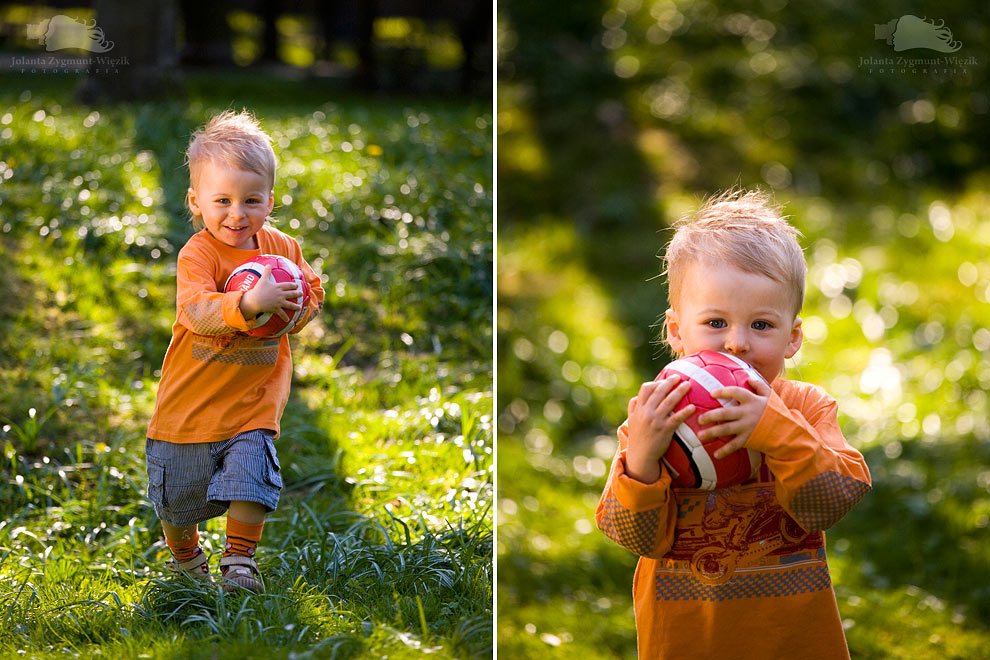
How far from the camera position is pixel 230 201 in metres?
3.11

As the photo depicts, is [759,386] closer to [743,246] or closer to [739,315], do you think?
[739,315]

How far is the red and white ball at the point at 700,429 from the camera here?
7.87 ft

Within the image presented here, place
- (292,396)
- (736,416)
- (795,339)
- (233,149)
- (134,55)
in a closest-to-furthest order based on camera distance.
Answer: (736,416) → (795,339) → (233,149) → (292,396) → (134,55)

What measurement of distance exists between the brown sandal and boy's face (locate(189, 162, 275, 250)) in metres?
0.93

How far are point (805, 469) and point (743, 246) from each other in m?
0.53

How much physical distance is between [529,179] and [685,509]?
7402 millimetres

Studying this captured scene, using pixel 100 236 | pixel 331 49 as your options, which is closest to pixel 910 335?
pixel 100 236

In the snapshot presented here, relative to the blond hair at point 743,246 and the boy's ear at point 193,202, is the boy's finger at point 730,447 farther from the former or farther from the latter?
the boy's ear at point 193,202

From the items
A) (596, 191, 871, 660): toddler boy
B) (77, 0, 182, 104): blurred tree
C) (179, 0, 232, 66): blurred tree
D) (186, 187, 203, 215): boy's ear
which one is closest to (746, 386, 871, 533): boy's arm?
(596, 191, 871, 660): toddler boy

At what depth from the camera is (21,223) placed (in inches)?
245

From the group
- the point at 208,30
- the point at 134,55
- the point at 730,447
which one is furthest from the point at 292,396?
the point at 208,30

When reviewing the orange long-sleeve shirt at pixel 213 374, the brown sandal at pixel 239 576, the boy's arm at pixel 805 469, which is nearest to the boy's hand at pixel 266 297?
the orange long-sleeve shirt at pixel 213 374

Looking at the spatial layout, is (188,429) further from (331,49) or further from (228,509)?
(331,49)

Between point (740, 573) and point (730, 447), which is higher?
point (730, 447)
